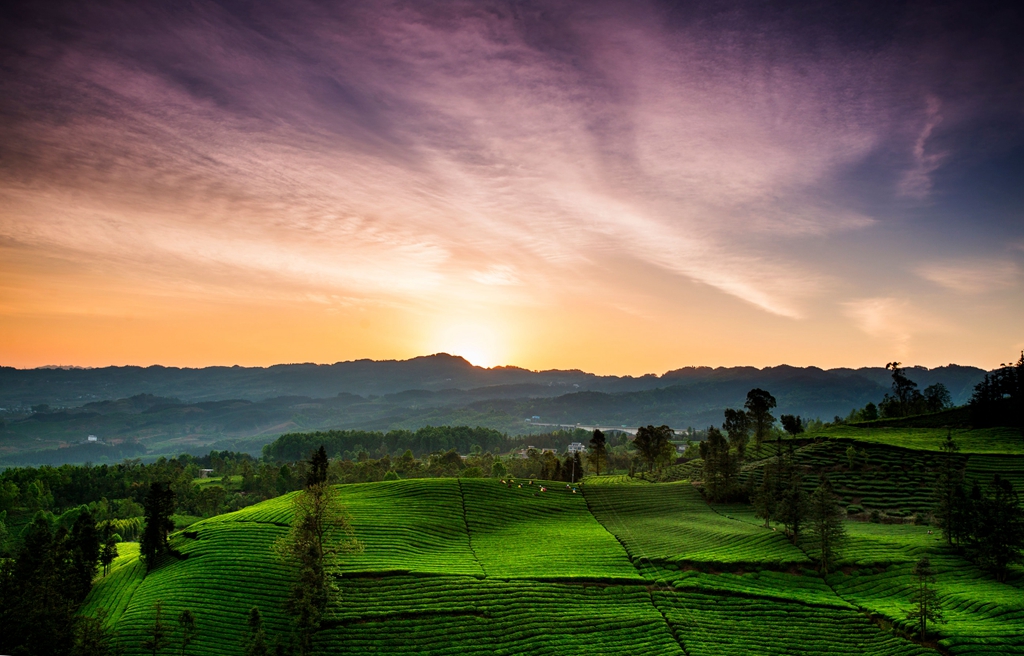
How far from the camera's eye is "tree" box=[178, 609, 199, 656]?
4734 cm

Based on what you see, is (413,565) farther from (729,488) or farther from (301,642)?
(729,488)

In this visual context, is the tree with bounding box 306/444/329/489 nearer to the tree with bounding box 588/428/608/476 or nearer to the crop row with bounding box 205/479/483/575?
the crop row with bounding box 205/479/483/575

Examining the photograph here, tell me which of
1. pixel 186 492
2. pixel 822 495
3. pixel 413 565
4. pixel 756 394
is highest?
pixel 756 394

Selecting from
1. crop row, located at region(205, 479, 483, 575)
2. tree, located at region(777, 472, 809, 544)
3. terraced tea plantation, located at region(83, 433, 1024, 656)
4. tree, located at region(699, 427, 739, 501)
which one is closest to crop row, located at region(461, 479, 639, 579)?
terraced tea plantation, located at region(83, 433, 1024, 656)

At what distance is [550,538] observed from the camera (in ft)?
253

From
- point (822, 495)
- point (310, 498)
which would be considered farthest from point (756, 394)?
point (310, 498)

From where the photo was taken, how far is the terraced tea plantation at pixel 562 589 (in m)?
49.8

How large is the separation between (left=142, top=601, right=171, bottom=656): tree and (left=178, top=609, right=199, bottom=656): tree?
1.28 m

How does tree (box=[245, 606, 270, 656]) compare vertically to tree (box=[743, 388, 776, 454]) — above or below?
below

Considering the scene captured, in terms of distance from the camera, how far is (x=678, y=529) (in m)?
82.4

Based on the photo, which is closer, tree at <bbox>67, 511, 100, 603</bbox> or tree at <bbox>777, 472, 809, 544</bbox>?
tree at <bbox>67, 511, 100, 603</bbox>

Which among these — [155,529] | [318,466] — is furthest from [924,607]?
[318,466]

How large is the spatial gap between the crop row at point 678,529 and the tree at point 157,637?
49381 millimetres

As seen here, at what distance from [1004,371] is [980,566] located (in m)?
109
